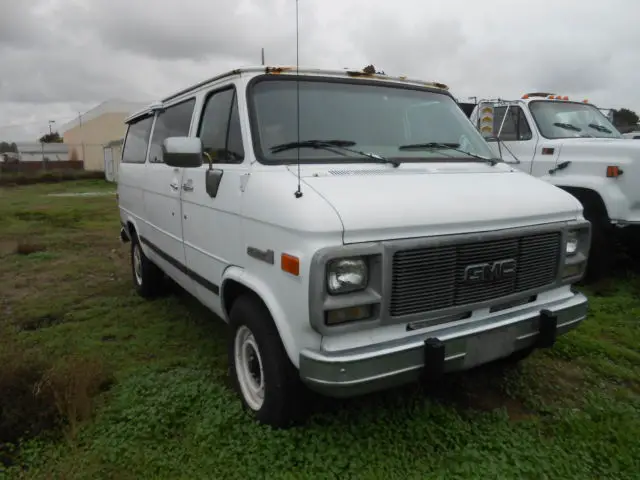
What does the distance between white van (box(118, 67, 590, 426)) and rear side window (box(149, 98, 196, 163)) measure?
114 mm

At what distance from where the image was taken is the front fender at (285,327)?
2537mm

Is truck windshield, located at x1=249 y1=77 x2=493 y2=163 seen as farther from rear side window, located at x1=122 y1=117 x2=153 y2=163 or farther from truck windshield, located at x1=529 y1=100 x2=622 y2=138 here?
truck windshield, located at x1=529 y1=100 x2=622 y2=138

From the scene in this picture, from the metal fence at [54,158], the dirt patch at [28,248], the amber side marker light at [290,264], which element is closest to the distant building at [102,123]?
the metal fence at [54,158]

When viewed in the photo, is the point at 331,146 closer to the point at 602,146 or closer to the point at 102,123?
the point at 602,146

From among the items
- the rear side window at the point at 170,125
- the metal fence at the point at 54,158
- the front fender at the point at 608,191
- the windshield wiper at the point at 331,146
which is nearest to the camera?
the windshield wiper at the point at 331,146

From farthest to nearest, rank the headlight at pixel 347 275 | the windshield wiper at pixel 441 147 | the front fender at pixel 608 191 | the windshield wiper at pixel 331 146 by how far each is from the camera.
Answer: the front fender at pixel 608 191
the windshield wiper at pixel 441 147
the windshield wiper at pixel 331 146
the headlight at pixel 347 275

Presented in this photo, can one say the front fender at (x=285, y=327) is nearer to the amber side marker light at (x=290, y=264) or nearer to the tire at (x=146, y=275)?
the amber side marker light at (x=290, y=264)

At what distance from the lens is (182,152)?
3182 millimetres

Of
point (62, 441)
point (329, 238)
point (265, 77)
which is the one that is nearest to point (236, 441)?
point (62, 441)

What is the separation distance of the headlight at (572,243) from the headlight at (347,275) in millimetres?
1560

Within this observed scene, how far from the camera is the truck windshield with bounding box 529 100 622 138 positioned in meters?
6.41

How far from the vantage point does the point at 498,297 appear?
292 centimetres

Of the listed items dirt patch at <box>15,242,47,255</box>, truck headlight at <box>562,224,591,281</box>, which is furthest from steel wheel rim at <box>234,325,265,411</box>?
dirt patch at <box>15,242,47,255</box>

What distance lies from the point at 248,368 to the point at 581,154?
14.8 ft
